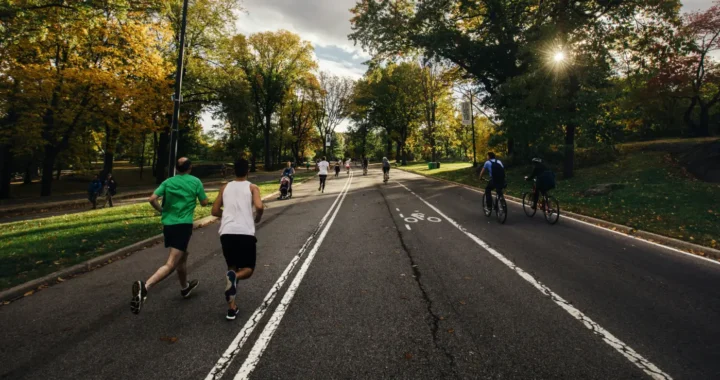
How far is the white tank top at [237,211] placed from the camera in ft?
13.1

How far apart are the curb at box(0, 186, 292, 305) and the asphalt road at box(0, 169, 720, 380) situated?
29 cm

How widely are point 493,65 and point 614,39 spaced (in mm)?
7091

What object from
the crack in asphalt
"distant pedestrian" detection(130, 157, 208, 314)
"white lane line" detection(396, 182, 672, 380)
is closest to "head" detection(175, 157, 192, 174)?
"distant pedestrian" detection(130, 157, 208, 314)

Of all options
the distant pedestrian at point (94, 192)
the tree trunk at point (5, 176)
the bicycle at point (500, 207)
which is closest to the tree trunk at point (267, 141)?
the tree trunk at point (5, 176)

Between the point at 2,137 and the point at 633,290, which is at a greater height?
the point at 2,137

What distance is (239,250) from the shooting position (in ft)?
13.2

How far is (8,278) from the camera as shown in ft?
17.5

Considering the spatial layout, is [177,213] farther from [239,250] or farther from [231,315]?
[231,315]

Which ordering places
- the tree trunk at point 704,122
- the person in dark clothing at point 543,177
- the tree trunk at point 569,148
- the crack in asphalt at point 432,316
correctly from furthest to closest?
1. the tree trunk at point 704,122
2. the tree trunk at point 569,148
3. the person in dark clothing at point 543,177
4. the crack in asphalt at point 432,316

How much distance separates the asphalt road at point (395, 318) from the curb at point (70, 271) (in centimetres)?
29

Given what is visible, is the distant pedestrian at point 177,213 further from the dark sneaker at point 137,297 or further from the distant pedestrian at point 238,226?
the distant pedestrian at point 238,226

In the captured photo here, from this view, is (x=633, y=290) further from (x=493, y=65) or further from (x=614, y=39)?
(x=493, y=65)

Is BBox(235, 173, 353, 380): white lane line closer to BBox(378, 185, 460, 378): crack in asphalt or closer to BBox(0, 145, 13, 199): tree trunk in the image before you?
BBox(378, 185, 460, 378): crack in asphalt

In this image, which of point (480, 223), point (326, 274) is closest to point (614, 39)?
point (480, 223)
